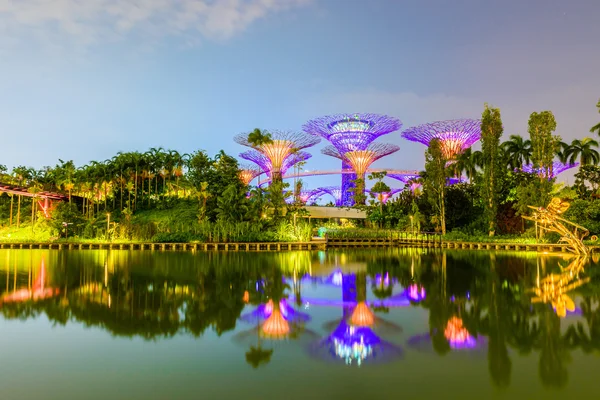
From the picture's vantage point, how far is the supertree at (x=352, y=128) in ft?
154

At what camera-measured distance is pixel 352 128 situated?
48281mm

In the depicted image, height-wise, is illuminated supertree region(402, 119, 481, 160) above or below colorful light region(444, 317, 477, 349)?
above

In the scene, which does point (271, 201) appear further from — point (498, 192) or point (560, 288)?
point (560, 288)

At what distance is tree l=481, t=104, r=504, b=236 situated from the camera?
30.9m

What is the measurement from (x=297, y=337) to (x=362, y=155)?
146 feet

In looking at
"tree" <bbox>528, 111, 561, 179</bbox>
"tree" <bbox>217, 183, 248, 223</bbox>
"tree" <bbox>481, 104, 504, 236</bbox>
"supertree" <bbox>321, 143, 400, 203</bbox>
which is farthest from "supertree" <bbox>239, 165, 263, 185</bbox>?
"tree" <bbox>528, 111, 561, 179</bbox>

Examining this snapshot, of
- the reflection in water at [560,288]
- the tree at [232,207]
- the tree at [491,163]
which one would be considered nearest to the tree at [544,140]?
the tree at [491,163]

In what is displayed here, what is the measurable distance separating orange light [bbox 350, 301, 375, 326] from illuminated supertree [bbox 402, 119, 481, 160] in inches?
1430

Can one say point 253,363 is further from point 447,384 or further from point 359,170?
point 359,170

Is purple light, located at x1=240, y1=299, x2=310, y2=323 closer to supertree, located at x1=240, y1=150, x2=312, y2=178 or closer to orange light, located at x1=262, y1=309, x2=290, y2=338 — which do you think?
orange light, located at x1=262, y1=309, x2=290, y2=338

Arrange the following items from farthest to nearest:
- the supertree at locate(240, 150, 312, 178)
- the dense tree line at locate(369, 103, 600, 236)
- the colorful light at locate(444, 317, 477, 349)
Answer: the supertree at locate(240, 150, 312, 178) < the dense tree line at locate(369, 103, 600, 236) < the colorful light at locate(444, 317, 477, 349)

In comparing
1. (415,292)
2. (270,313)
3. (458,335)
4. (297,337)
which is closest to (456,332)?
(458,335)

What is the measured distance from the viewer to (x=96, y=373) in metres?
5.64

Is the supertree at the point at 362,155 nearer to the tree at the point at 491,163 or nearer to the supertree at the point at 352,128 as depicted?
the supertree at the point at 352,128
